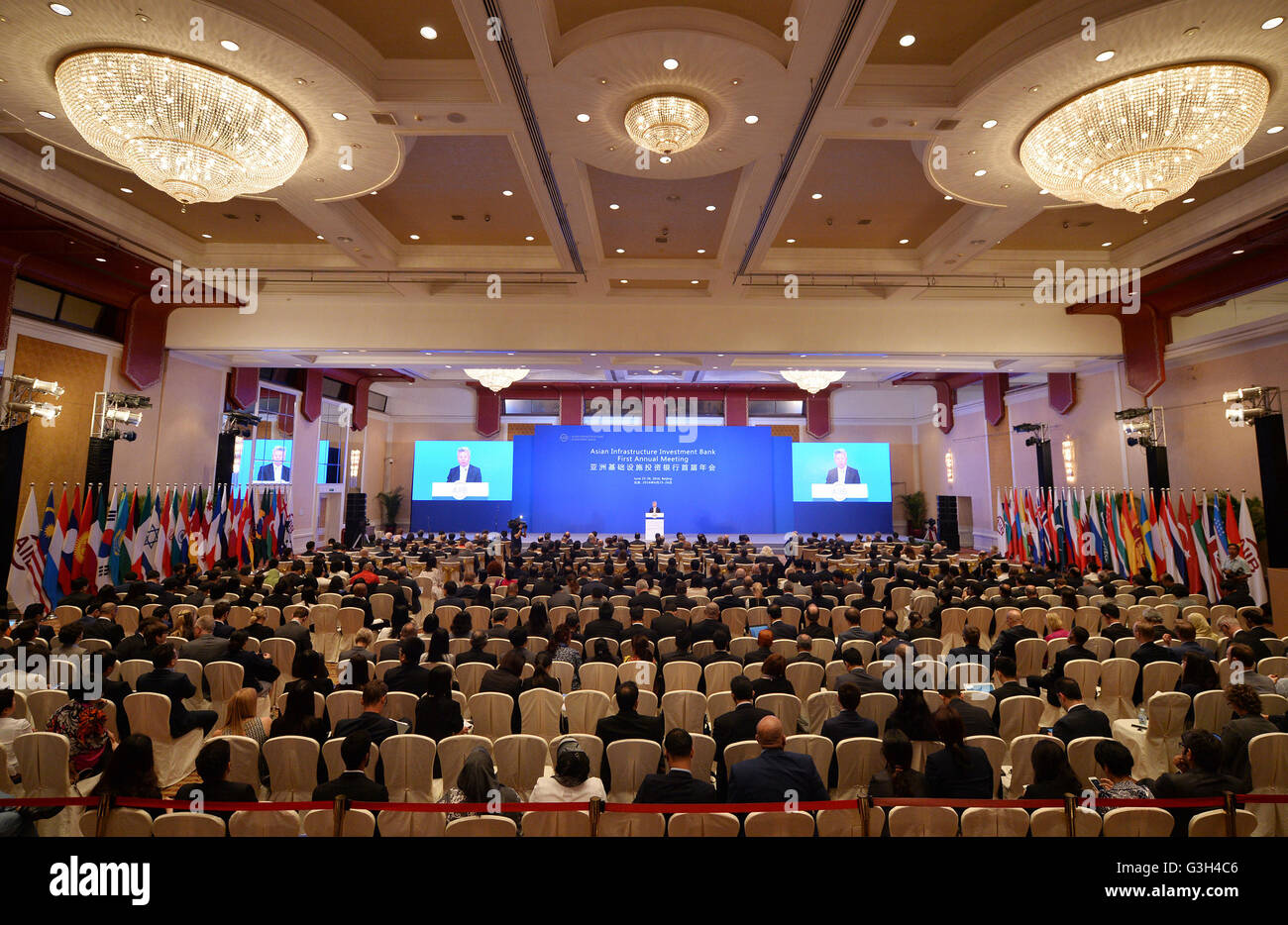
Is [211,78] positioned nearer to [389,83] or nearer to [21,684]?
[389,83]

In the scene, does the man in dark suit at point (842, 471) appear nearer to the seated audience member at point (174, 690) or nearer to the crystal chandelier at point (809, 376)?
the crystal chandelier at point (809, 376)

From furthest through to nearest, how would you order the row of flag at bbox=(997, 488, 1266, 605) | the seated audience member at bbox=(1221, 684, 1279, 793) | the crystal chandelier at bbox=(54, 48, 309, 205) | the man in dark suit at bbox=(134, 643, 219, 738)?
the row of flag at bbox=(997, 488, 1266, 605) < the crystal chandelier at bbox=(54, 48, 309, 205) < the man in dark suit at bbox=(134, 643, 219, 738) < the seated audience member at bbox=(1221, 684, 1279, 793)

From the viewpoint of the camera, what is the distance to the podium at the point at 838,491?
876 inches

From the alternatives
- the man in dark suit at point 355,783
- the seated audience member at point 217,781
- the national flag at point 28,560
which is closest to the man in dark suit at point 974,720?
the man in dark suit at point 355,783

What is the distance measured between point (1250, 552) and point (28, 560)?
728 inches

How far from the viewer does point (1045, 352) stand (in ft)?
41.0

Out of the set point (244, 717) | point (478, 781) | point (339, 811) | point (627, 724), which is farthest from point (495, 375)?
point (339, 811)

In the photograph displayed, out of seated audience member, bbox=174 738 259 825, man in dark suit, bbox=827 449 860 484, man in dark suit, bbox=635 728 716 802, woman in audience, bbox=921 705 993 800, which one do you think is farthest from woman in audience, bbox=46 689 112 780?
man in dark suit, bbox=827 449 860 484

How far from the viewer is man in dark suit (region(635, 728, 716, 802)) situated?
120 inches

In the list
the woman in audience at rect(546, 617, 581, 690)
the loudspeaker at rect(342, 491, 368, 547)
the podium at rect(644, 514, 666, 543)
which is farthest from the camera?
the podium at rect(644, 514, 666, 543)

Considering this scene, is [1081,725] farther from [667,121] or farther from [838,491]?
[838,491]

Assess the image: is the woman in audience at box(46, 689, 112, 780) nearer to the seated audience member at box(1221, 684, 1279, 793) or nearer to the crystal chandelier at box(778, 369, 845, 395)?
the seated audience member at box(1221, 684, 1279, 793)

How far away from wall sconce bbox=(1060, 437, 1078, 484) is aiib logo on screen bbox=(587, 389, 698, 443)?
35.9ft
